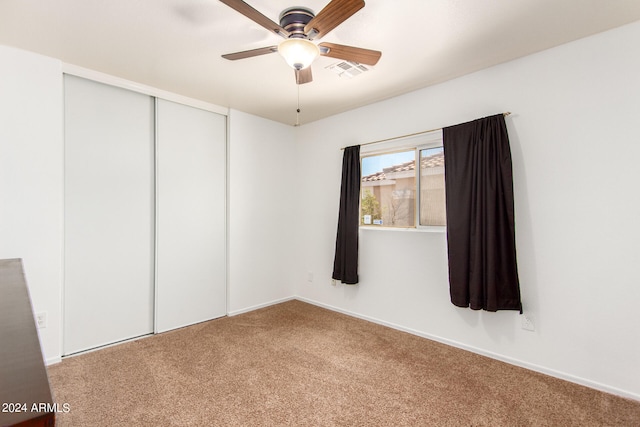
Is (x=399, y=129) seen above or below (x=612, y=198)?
above

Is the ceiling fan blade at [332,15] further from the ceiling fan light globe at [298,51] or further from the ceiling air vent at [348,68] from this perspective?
the ceiling air vent at [348,68]

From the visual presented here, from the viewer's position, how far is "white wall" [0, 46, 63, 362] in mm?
2258

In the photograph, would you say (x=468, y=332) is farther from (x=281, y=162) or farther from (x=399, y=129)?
(x=281, y=162)

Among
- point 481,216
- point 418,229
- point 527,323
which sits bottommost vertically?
point 527,323

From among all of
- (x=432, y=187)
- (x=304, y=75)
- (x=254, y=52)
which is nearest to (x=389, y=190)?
(x=432, y=187)

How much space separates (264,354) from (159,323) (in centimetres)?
124

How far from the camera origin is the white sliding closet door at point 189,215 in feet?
10.2

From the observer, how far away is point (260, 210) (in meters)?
3.95

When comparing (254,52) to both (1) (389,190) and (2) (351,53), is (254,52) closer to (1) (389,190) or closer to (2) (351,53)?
(2) (351,53)

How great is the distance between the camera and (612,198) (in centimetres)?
204

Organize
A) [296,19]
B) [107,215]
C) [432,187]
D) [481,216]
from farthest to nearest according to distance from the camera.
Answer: [432,187] → [107,215] → [481,216] → [296,19]

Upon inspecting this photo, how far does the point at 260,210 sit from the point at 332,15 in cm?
276

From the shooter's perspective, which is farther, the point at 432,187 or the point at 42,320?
the point at 432,187

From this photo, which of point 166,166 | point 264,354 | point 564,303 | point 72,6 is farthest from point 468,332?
point 72,6
